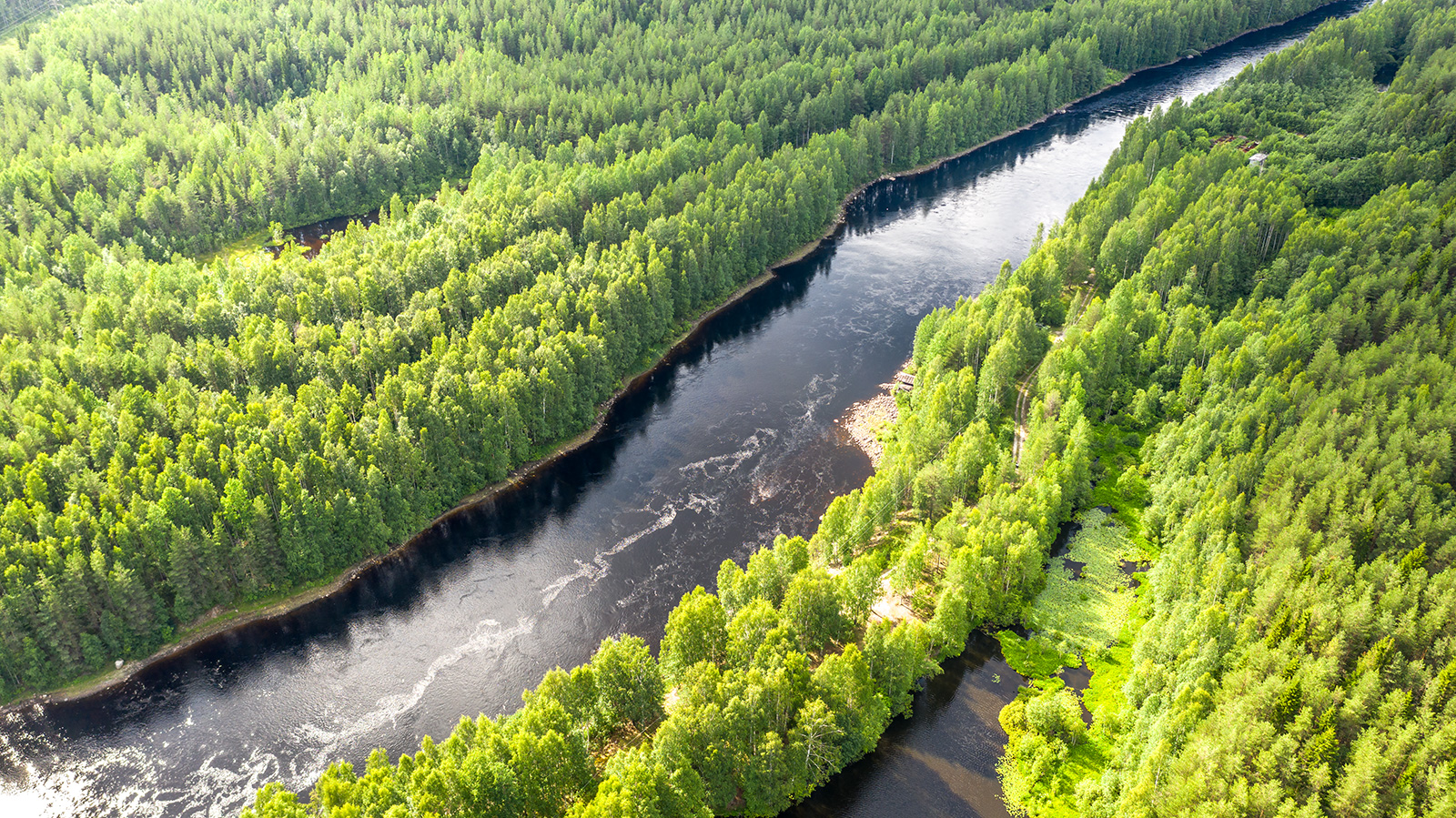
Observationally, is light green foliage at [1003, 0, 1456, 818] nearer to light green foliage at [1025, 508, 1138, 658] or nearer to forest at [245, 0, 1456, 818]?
forest at [245, 0, 1456, 818]

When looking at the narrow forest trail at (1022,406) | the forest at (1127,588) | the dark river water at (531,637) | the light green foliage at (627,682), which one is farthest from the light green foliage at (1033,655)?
the light green foliage at (627,682)

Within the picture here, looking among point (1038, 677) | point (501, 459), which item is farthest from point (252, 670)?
point (1038, 677)

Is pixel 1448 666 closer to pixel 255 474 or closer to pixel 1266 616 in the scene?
pixel 1266 616

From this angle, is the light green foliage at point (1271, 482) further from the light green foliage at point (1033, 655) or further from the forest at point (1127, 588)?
the light green foliage at point (1033, 655)

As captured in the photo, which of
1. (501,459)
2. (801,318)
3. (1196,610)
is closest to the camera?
(1196,610)

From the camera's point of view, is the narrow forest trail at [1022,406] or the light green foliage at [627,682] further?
the narrow forest trail at [1022,406]
